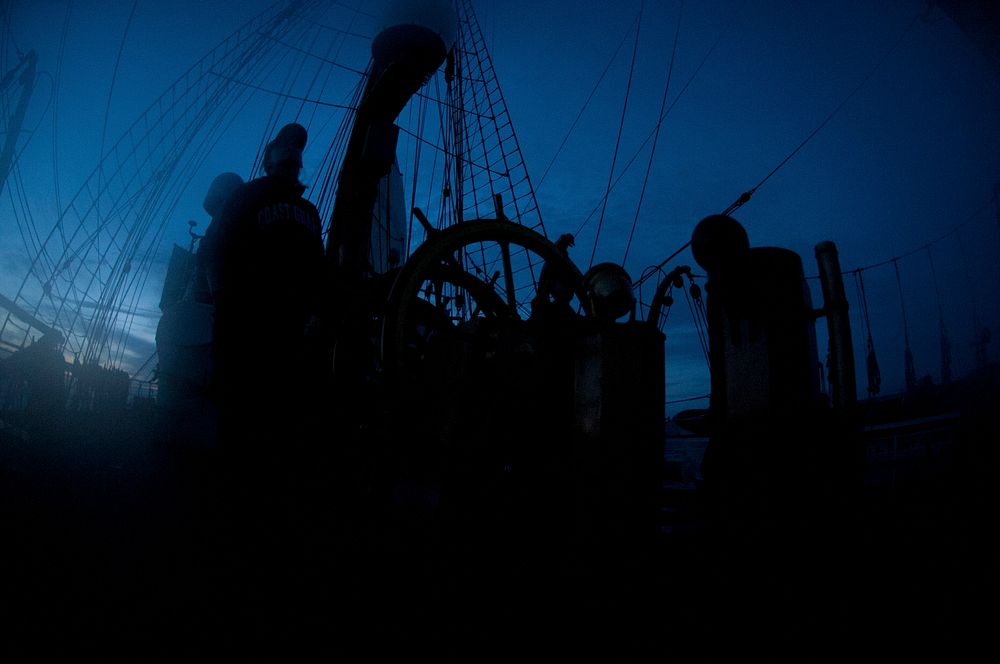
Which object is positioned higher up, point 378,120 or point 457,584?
point 378,120

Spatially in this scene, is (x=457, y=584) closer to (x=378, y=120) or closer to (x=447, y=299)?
(x=447, y=299)

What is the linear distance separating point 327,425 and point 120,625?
275 cm

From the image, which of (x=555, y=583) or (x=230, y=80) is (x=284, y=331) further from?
(x=230, y=80)

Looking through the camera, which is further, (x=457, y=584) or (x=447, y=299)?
(x=447, y=299)

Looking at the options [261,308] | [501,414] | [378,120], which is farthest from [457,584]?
[378,120]

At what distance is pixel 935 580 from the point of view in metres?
1.61

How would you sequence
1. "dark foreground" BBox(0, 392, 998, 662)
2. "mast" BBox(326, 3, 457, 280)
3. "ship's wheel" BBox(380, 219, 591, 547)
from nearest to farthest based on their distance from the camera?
"dark foreground" BBox(0, 392, 998, 662) → "ship's wheel" BBox(380, 219, 591, 547) → "mast" BBox(326, 3, 457, 280)

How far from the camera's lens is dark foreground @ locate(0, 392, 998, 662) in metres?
1.09

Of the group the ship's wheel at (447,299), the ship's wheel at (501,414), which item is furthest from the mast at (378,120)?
the ship's wheel at (501,414)

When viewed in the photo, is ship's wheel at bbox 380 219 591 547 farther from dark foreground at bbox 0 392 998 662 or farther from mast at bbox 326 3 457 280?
mast at bbox 326 3 457 280

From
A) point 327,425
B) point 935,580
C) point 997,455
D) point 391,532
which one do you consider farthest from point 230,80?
Result: point 997,455

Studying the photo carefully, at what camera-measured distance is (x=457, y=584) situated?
5.20 ft

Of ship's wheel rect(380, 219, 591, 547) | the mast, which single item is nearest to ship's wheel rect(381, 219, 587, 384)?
ship's wheel rect(380, 219, 591, 547)

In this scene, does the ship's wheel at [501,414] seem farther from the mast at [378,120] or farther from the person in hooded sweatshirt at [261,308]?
the mast at [378,120]
